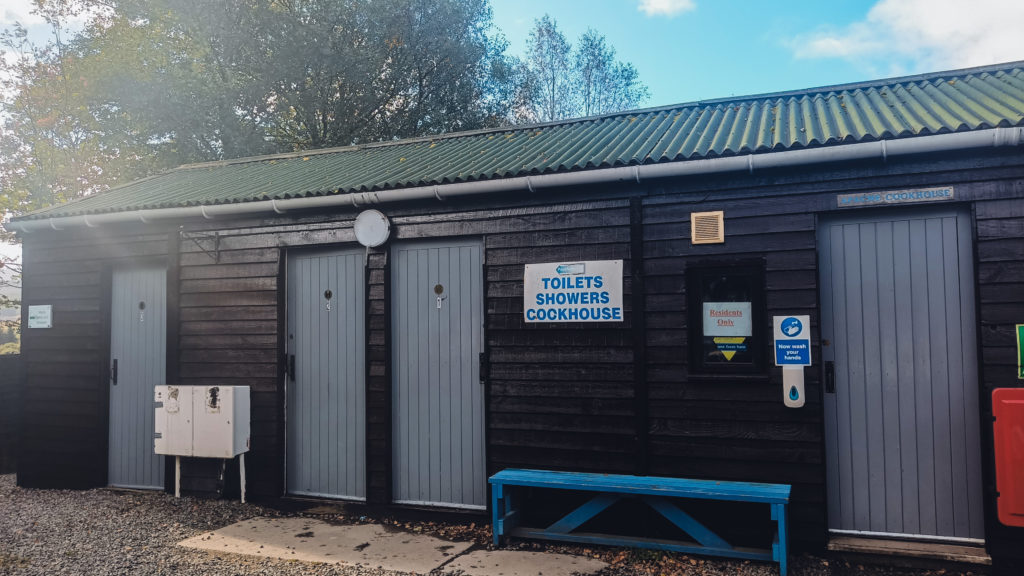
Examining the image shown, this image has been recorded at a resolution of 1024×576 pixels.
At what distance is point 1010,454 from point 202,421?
6725 millimetres

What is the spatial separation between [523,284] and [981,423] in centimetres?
350

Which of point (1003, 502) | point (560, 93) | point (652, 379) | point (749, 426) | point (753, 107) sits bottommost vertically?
point (1003, 502)

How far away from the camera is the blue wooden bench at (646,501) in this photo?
438 centimetres

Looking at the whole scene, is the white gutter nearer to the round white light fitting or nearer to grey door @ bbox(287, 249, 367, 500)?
the round white light fitting

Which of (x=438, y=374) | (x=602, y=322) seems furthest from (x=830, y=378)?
(x=438, y=374)

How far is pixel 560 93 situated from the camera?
28016 millimetres

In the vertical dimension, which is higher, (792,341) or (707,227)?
(707,227)

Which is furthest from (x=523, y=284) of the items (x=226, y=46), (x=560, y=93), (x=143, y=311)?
(x=560, y=93)

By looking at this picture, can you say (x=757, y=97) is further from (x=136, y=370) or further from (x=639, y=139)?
(x=136, y=370)

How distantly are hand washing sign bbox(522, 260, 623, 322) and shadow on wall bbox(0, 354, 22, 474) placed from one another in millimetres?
7623

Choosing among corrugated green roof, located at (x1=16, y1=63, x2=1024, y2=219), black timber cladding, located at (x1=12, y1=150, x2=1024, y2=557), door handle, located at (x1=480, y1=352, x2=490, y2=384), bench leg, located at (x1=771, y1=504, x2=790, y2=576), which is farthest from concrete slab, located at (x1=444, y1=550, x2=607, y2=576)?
corrugated green roof, located at (x1=16, y1=63, x2=1024, y2=219)

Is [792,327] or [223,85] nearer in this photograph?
[792,327]

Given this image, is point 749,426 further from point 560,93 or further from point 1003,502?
point 560,93

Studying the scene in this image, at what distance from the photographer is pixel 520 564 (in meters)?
4.63
